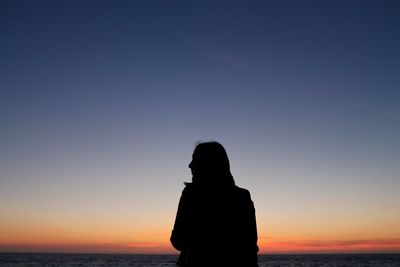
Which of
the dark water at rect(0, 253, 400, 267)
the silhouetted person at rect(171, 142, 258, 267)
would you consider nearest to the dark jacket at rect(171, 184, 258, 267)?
the silhouetted person at rect(171, 142, 258, 267)

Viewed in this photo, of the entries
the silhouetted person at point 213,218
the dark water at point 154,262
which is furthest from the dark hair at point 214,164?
the dark water at point 154,262

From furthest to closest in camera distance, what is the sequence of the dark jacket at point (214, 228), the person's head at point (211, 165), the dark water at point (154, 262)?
the dark water at point (154, 262) → the person's head at point (211, 165) → the dark jacket at point (214, 228)

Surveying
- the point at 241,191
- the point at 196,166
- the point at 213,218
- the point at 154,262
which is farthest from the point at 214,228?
the point at 154,262

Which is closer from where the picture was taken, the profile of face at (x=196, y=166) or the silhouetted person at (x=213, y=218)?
the silhouetted person at (x=213, y=218)

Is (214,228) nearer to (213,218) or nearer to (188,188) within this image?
(213,218)

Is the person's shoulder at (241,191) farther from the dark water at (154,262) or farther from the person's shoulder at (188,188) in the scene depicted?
the dark water at (154,262)

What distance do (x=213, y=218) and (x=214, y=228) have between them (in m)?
0.06

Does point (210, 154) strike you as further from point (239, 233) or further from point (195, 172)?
point (239, 233)

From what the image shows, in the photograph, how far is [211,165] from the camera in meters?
2.70

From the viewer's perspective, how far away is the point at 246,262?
2.63 metres

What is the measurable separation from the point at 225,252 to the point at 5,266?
2880 inches

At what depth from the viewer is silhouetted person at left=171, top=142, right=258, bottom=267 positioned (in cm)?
260

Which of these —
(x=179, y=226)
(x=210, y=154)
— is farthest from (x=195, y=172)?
(x=179, y=226)

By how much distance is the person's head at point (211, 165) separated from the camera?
8.87 ft
